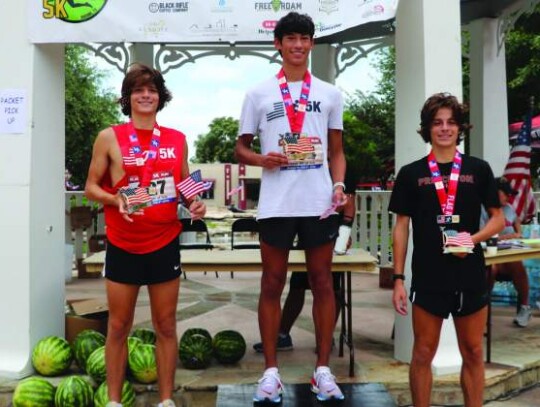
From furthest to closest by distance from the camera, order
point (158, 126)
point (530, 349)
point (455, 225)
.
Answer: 1. point (530, 349)
2. point (158, 126)
3. point (455, 225)

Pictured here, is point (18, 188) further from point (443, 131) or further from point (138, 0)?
point (443, 131)

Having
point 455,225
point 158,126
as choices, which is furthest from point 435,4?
point 158,126

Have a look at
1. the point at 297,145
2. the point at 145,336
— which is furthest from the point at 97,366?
the point at 297,145

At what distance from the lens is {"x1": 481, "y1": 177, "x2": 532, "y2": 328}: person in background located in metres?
5.79

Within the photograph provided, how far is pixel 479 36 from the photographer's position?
25.6 feet

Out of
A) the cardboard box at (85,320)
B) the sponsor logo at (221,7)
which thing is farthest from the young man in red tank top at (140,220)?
the cardboard box at (85,320)

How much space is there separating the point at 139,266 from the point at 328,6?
7.29ft

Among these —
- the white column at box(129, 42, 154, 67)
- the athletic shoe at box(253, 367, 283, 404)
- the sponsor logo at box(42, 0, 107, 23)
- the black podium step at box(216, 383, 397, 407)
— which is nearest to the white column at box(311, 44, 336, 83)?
the white column at box(129, 42, 154, 67)

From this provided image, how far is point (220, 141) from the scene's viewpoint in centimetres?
7325

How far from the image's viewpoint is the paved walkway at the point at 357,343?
418cm

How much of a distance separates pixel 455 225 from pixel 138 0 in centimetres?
264

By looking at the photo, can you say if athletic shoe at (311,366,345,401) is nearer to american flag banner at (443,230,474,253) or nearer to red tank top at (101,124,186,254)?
american flag banner at (443,230,474,253)

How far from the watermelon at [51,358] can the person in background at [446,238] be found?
8.02ft

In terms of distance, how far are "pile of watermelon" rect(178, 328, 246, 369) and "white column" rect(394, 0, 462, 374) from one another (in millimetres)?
1240
